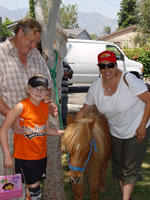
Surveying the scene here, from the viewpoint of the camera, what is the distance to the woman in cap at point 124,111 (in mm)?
2715

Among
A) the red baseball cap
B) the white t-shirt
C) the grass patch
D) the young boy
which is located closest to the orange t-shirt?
the young boy

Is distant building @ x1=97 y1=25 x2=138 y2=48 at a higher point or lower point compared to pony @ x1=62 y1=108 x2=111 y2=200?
higher

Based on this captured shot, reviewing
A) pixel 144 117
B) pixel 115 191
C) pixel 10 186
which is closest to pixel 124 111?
pixel 144 117

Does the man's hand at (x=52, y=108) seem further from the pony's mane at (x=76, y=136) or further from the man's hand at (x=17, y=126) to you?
the man's hand at (x=17, y=126)

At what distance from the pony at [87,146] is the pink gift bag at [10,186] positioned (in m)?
0.56

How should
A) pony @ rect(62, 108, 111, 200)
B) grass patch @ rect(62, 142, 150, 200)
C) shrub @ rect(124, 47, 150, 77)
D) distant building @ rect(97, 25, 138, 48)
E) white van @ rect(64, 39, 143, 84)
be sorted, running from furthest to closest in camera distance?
distant building @ rect(97, 25, 138, 48) < shrub @ rect(124, 47, 150, 77) < white van @ rect(64, 39, 143, 84) < grass patch @ rect(62, 142, 150, 200) < pony @ rect(62, 108, 111, 200)

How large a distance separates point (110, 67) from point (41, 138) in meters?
1.04

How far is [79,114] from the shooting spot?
3104 millimetres

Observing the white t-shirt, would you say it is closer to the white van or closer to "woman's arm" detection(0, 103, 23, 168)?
"woman's arm" detection(0, 103, 23, 168)

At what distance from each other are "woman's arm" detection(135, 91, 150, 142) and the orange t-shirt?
3.53 feet

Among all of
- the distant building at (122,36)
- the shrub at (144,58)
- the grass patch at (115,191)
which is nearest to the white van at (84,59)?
the shrub at (144,58)

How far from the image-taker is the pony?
8.56 feet

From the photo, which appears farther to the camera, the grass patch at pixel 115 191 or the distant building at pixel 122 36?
the distant building at pixel 122 36

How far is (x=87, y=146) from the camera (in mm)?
2678
